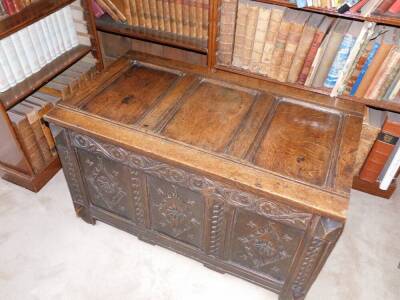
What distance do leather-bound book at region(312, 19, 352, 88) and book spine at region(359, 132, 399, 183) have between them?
56cm

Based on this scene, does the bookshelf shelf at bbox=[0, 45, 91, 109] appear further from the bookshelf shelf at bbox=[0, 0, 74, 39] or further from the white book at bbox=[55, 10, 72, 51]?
the bookshelf shelf at bbox=[0, 0, 74, 39]

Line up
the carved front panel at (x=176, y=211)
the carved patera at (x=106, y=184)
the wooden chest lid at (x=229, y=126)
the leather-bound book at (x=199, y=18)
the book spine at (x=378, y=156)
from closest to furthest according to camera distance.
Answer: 1. the wooden chest lid at (x=229, y=126)
2. the carved front panel at (x=176, y=211)
3. the carved patera at (x=106, y=184)
4. the leather-bound book at (x=199, y=18)
5. the book spine at (x=378, y=156)

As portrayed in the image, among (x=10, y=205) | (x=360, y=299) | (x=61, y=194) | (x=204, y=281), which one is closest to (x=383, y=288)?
(x=360, y=299)

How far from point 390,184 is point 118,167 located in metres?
1.64

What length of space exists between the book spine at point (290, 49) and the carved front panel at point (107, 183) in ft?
2.94

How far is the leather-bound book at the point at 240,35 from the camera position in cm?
163

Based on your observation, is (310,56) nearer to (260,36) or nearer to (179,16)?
(260,36)

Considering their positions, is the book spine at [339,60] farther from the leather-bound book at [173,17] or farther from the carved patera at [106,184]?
the carved patera at [106,184]

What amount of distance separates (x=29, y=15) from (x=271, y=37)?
1.20 meters

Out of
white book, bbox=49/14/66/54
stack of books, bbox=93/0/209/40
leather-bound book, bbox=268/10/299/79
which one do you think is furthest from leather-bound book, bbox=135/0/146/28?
leather-bound book, bbox=268/10/299/79

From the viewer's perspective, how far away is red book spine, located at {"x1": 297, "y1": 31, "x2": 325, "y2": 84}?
1567 mm

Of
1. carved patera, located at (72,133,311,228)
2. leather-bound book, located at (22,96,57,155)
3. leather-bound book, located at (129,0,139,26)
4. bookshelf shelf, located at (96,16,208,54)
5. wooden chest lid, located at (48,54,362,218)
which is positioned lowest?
leather-bound book, located at (22,96,57,155)

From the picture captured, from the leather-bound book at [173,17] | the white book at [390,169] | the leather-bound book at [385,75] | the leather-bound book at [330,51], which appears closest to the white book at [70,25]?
the leather-bound book at [173,17]

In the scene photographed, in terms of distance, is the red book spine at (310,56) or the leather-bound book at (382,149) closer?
the red book spine at (310,56)
